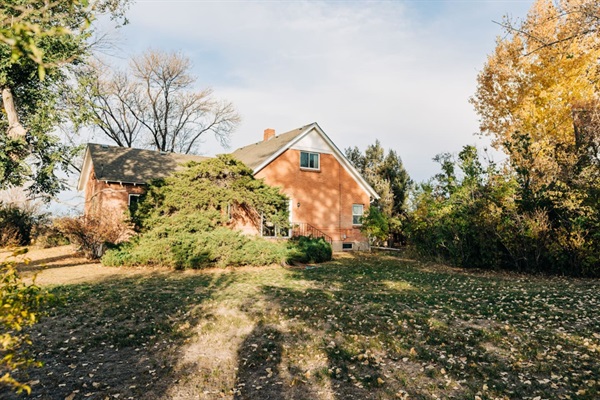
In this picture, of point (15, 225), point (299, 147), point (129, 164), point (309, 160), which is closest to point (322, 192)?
point (309, 160)

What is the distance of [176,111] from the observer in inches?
1610

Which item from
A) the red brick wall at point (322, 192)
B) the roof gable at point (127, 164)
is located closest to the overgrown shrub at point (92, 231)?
the roof gable at point (127, 164)

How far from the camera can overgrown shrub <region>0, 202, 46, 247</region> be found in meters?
25.3

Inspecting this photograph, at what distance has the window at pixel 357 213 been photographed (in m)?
28.5

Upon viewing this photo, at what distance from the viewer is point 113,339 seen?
723cm

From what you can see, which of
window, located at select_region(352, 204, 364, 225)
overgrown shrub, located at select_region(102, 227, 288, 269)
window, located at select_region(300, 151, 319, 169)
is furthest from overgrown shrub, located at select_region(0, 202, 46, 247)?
window, located at select_region(352, 204, 364, 225)

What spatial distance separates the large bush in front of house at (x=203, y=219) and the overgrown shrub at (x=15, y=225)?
12.8 metres

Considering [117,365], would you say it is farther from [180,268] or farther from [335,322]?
[180,268]

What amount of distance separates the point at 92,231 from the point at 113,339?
40.4 ft

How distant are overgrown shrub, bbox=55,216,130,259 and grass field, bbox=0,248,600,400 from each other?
257 inches

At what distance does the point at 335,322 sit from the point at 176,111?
3769 cm

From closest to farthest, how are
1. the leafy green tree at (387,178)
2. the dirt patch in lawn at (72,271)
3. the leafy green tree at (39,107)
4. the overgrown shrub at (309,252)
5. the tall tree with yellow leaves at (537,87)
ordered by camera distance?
the dirt patch in lawn at (72,271), the leafy green tree at (39,107), the overgrown shrub at (309,252), the tall tree with yellow leaves at (537,87), the leafy green tree at (387,178)

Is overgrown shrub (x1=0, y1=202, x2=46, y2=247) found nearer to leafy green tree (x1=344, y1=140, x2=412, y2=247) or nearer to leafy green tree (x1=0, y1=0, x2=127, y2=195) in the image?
leafy green tree (x1=0, y1=0, x2=127, y2=195)

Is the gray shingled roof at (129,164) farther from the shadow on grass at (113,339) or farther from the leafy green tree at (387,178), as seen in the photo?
the leafy green tree at (387,178)
